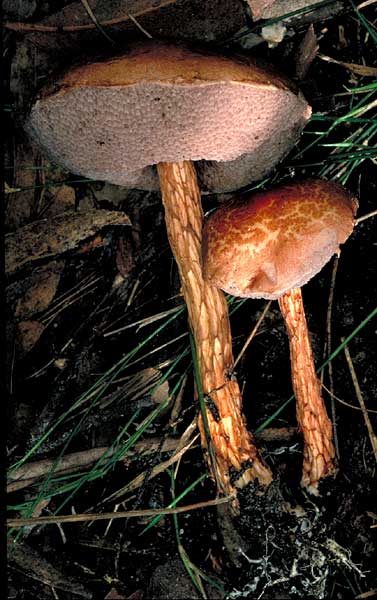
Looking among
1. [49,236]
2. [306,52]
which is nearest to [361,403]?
[306,52]

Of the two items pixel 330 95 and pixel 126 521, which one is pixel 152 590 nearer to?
pixel 126 521

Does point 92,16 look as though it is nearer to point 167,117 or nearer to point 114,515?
point 167,117

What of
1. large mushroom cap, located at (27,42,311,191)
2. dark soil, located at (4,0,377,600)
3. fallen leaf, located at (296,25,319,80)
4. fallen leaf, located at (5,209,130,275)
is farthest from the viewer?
fallen leaf, located at (5,209,130,275)

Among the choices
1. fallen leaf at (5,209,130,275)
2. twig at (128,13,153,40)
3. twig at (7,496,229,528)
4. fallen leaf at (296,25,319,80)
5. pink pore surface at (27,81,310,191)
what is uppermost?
twig at (128,13,153,40)

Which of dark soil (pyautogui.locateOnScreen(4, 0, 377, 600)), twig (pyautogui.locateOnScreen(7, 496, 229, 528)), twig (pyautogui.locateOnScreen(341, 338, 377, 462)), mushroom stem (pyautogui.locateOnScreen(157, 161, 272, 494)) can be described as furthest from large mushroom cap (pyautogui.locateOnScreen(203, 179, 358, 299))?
twig (pyautogui.locateOnScreen(7, 496, 229, 528))

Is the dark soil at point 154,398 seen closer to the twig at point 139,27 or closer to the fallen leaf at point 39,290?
the fallen leaf at point 39,290

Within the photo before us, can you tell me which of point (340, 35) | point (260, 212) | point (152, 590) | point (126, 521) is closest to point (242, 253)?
point (260, 212)

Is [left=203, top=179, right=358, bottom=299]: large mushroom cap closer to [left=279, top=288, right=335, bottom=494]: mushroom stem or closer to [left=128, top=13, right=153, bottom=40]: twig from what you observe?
[left=279, top=288, right=335, bottom=494]: mushroom stem
